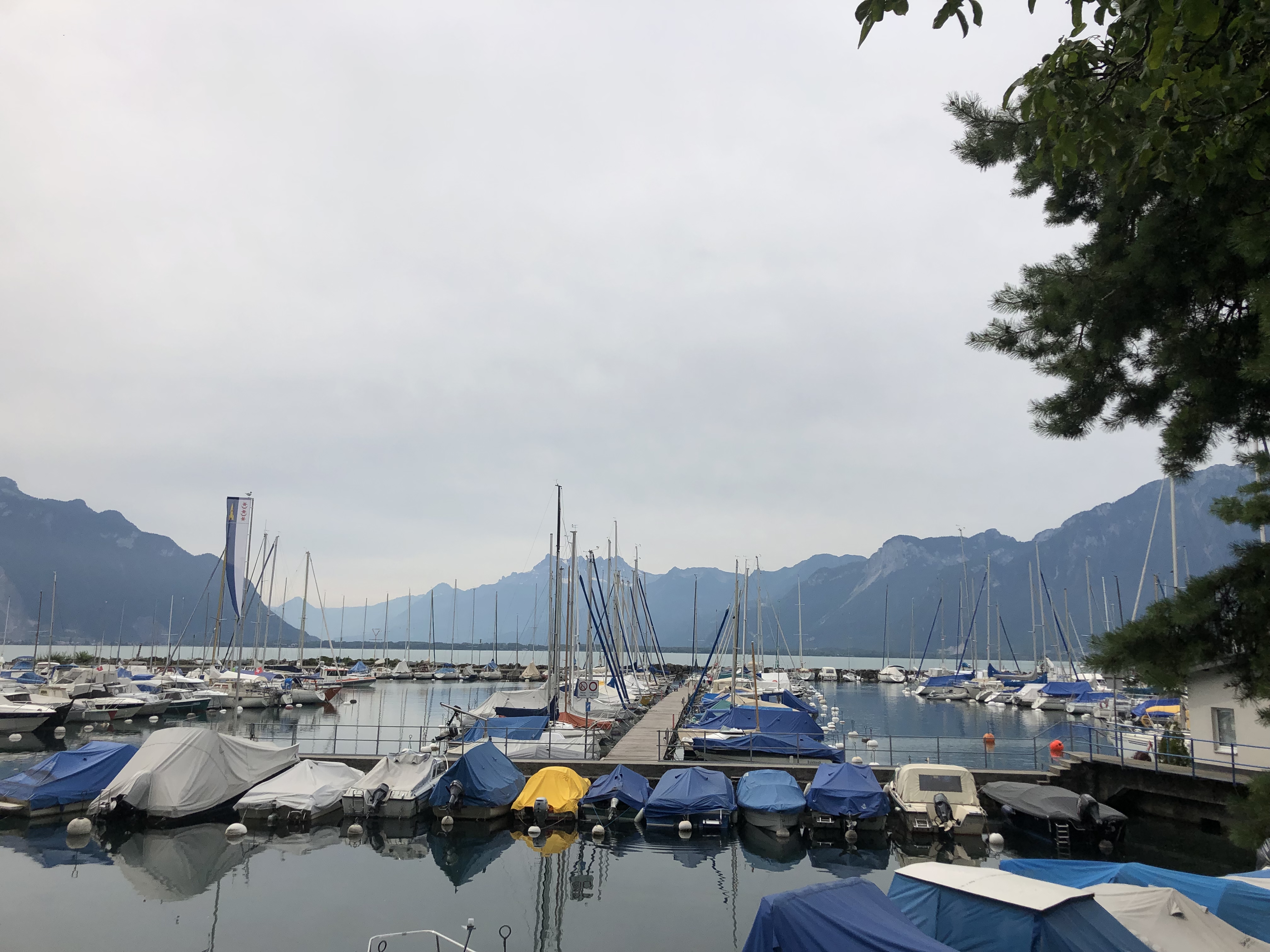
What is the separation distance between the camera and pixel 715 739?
120ft

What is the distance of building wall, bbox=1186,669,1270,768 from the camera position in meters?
26.1

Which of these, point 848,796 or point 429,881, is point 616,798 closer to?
point 429,881

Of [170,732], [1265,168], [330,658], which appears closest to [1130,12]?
[1265,168]

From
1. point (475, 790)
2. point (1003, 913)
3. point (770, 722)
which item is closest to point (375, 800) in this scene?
point (475, 790)

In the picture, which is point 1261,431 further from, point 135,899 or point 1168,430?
point 135,899

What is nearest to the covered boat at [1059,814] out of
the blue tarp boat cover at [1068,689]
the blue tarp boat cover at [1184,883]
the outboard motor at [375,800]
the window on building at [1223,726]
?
the window on building at [1223,726]

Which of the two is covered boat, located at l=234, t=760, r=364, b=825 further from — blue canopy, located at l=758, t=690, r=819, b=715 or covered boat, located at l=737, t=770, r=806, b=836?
blue canopy, located at l=758, t=690, r=819, b=715

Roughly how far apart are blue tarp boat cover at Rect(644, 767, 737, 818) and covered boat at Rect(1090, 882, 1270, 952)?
14.8 meters

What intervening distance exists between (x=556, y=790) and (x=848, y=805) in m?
10.1

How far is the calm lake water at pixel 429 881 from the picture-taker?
19.2 m

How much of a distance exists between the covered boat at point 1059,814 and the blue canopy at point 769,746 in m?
8.40

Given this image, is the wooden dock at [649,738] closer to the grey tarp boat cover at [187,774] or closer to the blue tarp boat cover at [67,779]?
the grey tarp boat cover at [187,774]

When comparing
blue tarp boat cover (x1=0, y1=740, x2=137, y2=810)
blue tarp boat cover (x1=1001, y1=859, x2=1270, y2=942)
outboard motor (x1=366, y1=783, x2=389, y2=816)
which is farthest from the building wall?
blue tarp boat cover (x1=0, y1=740, x2=137, y2=810)

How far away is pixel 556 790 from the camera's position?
93.9 feet
